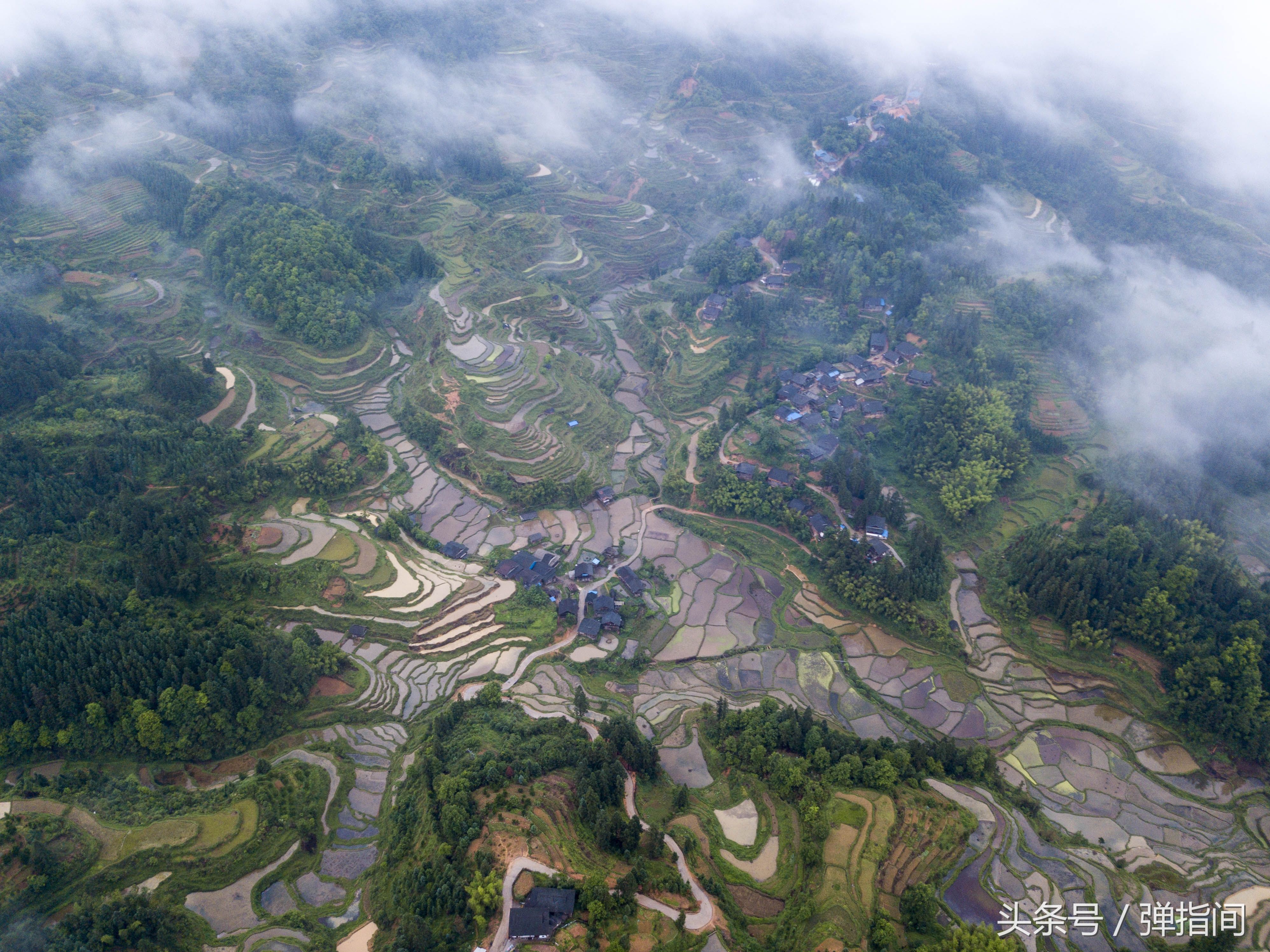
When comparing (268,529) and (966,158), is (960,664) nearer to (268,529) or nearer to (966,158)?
(268,529)

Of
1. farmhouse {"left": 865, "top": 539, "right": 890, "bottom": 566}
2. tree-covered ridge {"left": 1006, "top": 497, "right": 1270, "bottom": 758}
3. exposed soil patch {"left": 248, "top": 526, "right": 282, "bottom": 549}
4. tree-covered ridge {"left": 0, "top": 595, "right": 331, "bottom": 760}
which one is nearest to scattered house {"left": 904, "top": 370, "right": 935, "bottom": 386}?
tree-covered ridge {"left": 1006, "top": 497, "right": 1270, "bottom": 758}

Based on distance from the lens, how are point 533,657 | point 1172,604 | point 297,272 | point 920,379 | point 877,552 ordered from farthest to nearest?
1. point 297,272
2. point 920,379
3. point 877,552
4. point 533,657
5. point 1172,604

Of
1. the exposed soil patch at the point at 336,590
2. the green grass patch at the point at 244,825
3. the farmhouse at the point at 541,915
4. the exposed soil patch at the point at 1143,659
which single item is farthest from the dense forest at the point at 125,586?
the exposed soil patch at the point at 1143,659

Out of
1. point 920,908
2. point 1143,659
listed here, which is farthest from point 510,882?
point 1143,659

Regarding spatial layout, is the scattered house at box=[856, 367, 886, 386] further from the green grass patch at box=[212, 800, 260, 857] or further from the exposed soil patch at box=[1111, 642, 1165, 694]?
the green grass patch at box=[212, 800, 260, 857]

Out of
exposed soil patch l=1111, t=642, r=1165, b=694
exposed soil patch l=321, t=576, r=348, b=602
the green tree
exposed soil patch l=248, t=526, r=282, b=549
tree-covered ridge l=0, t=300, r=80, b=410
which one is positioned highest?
exposed soil patch l=1111, t=642, r=1165, b=694

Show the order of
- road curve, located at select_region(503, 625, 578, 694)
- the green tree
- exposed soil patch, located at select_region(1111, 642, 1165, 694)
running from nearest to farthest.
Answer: the green tree → exposed soil patch, located at select_region(1111, 642, 1165, 694) → road curve, located at select_region(503, 625, 578, 694)

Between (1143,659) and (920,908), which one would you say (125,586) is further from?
(1143,659)

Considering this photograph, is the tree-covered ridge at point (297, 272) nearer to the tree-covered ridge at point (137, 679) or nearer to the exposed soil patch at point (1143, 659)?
the tree-covered ridge at point (137, 679)
